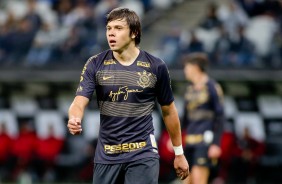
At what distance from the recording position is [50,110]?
18.5 meters

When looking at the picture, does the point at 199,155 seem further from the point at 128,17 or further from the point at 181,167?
the point at 128,17

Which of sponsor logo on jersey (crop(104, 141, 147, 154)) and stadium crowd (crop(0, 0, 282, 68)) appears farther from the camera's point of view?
stadium crowd (crop(0, 0, 282, 68))

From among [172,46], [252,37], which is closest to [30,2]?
[172,46]

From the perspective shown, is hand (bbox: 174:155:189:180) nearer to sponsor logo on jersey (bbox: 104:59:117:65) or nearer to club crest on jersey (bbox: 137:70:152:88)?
club crest on jersey (bbox: 137:70:152:88)

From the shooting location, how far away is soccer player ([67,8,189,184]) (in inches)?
283

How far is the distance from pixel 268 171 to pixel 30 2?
726 cm

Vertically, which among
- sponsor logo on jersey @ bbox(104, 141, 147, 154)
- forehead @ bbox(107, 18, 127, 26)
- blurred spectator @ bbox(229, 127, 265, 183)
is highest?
forehead @ bbox(107, 18, 127, 26)

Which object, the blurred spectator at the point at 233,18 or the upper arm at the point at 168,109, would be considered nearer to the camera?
the upper arm at the point at 168,109

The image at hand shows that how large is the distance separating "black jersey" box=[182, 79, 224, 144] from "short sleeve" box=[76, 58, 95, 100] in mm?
4123

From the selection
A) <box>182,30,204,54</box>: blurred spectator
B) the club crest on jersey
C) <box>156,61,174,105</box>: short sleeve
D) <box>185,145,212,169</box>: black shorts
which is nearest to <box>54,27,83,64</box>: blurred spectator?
<box>182,30,204,54</box>: blurred spectator

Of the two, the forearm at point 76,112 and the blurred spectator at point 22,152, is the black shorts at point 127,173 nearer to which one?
the forearm at point 76,112

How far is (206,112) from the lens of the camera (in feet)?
Answer: 36.9

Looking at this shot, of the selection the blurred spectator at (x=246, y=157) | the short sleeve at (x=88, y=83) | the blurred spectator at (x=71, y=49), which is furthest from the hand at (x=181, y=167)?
the blurred spectator at (x=71, y=49)

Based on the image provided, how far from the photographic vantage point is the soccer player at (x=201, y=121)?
11164 millimetres
